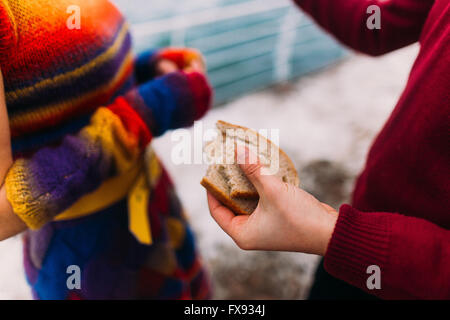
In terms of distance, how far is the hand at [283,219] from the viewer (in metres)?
0.59

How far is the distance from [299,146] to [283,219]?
1.89m

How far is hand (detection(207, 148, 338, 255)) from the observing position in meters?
0.59

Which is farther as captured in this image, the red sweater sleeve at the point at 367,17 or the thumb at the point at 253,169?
the red sweater sleeve at the point at 367,17

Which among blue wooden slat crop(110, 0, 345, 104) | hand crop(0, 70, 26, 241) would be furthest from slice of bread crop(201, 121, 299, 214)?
blue wooden slat crop(110, 0, 345, 104)

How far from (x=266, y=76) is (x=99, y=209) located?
315 cm

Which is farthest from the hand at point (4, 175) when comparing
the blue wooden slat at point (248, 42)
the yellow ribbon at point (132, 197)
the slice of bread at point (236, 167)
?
the blue wooden slat at point (248, 42)

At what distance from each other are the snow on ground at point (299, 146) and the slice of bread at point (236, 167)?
18.4 inches

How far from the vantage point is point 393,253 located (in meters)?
0.56

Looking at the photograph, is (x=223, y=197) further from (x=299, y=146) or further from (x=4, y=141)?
(x=299, y=146)

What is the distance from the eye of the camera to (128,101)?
2.53 feet

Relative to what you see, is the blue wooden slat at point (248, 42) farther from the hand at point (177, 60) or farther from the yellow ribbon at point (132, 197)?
the yellow ribbon at point (132, 197)

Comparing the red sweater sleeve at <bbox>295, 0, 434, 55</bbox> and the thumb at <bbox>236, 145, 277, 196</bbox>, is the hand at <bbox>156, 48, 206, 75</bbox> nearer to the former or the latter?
the red sweater sleeve at <bbox>295, 0, 434, 55</bbox>

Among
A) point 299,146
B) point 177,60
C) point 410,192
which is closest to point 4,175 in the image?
point 177,60
